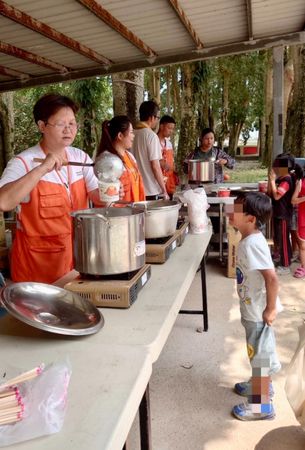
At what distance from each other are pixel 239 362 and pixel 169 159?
9.65ft

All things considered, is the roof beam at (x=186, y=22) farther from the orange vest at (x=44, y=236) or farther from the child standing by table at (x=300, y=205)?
the orange vest at (x=44, y=236)

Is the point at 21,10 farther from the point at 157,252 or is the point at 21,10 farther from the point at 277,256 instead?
the point at 277,256

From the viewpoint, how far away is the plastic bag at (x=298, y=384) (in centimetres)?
187

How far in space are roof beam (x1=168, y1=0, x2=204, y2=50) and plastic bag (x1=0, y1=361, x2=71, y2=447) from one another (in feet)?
9.94

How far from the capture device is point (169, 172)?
17.3 ft

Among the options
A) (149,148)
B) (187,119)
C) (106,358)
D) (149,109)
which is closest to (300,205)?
(149,148)

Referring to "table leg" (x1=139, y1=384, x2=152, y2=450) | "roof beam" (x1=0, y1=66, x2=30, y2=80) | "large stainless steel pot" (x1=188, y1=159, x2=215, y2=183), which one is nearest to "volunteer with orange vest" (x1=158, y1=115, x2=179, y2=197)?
"large stainless steel pot" (x1=188, y1=159, x2=215, y2=183)

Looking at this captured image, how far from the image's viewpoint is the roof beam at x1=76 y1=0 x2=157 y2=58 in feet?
10.0

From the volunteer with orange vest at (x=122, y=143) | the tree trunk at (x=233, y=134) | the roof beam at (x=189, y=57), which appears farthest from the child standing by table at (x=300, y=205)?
the tree trunk at (x=233, y=134)

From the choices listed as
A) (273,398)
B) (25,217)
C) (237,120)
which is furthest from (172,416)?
(237,120)

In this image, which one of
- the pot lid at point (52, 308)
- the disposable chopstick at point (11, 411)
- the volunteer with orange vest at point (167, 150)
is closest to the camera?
the disposable chopstick at point (11, 411)

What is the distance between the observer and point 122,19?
3.52 metres

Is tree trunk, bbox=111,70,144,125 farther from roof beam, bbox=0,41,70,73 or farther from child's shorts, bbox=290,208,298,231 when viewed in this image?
child's shorts, bbox=290,208,298,231

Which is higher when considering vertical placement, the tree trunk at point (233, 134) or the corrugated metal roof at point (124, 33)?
the tree trunk at point (233, 134)
